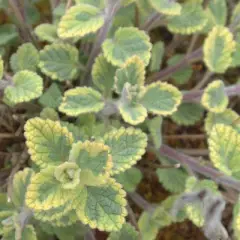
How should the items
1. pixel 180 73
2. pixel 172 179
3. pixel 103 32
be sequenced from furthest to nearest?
pixel 180 73
pixel 172 179
pixel 103 32

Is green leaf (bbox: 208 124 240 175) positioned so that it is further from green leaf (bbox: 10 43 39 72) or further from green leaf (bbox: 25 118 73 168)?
green leaf (bbox: 10 43 39 72)

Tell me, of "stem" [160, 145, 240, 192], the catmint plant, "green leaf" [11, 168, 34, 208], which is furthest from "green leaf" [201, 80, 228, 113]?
"green leaf" [11, 168, 34, 208]

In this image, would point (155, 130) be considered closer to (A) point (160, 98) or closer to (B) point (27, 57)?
(A) point (160, 98)

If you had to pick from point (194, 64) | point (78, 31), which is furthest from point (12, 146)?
point (194, 64)

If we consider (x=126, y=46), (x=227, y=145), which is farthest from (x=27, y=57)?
(x=227, y=145)

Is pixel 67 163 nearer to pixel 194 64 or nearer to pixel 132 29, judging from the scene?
pixel 132 29

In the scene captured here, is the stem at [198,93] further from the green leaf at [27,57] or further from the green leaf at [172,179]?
the green leaf at [27,57]

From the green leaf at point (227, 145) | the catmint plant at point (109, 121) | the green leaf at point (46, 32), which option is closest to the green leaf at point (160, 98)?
the catmint plant at point (109, 121)
